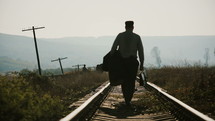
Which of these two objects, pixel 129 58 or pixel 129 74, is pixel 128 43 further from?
pixel 129 74

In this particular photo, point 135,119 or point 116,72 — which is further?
point 116,72

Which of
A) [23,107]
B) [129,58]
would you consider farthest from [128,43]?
[23,107]

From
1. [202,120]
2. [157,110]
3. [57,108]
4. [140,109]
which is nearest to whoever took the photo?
[202,120]

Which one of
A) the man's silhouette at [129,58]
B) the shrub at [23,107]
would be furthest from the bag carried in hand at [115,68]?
the shrub at [23,107]

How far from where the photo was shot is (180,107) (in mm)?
5996

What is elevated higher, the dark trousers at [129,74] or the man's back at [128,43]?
the man's back at [128,43]

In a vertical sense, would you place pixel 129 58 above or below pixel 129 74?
above

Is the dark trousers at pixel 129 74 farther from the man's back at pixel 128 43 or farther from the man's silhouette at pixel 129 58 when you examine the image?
the man's back at pixel 128 43

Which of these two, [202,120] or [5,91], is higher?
[5,91]

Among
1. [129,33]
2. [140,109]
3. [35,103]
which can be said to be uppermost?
[129,33]

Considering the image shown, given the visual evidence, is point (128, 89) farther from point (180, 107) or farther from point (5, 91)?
point (5, 91)

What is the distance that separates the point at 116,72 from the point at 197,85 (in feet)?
9.80

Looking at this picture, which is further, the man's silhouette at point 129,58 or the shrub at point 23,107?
the man's silhouette at point 129,58

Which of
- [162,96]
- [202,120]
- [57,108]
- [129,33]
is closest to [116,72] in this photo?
[129,33]
